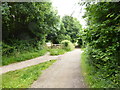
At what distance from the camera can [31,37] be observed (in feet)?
33.1

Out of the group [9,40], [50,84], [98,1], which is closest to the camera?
[98,1]

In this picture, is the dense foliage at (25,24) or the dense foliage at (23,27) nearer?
the dense foliage at (23,27)

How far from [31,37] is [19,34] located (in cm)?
136

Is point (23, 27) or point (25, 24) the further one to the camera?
point (23, 27)

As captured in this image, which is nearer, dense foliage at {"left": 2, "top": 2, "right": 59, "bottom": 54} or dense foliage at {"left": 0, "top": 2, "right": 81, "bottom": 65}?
dense foliage at {"left": 0, "top": 2, "right": 81, "bottom": 65}

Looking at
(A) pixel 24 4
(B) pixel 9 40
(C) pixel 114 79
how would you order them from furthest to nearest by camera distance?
1. (B) pixel 9 40
2. (A) pixel 24 4
3. (C) pixel 114 79

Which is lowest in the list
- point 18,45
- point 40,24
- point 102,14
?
point 18,45

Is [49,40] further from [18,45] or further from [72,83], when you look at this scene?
[72,83]

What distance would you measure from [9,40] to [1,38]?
637 millimetres

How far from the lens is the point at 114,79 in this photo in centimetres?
217

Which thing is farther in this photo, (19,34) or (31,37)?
(31,37)

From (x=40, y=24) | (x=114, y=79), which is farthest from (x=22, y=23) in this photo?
(x=114, y=79)

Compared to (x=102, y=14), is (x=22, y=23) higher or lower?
higher

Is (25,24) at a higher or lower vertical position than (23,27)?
higher
